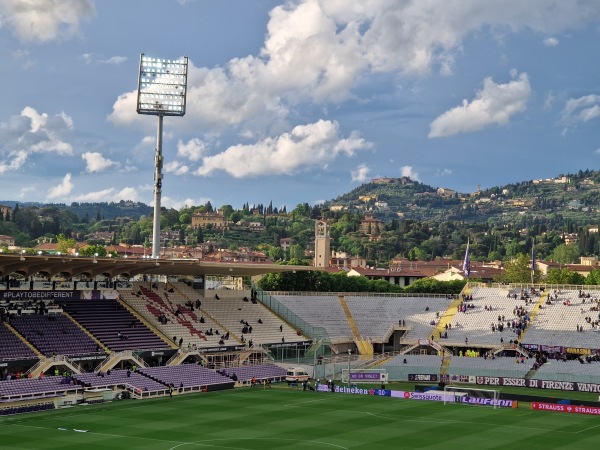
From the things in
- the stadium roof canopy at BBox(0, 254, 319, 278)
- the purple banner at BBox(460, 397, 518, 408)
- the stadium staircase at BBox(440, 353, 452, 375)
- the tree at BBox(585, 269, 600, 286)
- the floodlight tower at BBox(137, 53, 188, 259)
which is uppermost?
the floodlight tower at BBox(137, 53, 188, 259)

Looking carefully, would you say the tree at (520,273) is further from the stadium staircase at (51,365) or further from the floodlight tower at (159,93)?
the stadium staircase at (51,365)

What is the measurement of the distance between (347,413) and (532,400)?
13515mm

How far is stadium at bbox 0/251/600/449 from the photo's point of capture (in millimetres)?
45000

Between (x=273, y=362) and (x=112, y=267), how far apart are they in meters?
16.3

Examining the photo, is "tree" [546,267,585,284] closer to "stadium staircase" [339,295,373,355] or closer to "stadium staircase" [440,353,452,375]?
"stadium staircase" [339,295,373,355]

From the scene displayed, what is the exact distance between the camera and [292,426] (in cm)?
4619

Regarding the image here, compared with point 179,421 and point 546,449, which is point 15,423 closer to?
point 179,421

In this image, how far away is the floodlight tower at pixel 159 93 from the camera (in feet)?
254

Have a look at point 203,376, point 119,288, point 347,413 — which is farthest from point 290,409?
point 119,288

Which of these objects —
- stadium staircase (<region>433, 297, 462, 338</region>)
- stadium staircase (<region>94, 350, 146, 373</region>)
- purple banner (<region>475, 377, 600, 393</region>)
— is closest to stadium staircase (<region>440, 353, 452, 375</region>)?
purple banner (<region>475, 377, 600, 393</region>)

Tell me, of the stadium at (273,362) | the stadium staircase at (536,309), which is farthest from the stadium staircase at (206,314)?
the stadium staircase at (536,309)

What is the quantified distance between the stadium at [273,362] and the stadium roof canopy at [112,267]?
22 centimetres

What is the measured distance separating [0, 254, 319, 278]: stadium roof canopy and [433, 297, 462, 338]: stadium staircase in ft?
60.4

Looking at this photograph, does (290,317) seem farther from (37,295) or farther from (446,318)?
(37,295)
